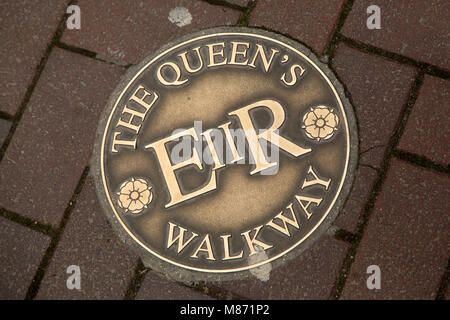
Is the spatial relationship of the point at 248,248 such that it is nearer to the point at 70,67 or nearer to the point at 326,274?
the point at 326,274

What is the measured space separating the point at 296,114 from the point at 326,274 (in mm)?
718

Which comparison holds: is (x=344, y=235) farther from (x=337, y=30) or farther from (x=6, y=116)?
(x=6, y=116)

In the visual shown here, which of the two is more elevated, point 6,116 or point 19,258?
point 6,116

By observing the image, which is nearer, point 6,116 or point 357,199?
point 357,199

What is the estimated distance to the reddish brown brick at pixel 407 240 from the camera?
1.67 meters

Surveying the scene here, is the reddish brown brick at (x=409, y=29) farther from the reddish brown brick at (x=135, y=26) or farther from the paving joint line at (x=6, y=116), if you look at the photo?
the paving joint line at (x=6, y=116)

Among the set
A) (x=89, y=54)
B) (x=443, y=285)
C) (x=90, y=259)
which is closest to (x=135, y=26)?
(x=89, y=54)

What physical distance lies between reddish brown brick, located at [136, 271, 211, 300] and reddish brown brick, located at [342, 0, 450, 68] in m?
1.37

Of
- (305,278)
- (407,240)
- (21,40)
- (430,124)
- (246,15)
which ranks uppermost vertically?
(246,15)

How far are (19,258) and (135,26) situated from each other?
120 cm

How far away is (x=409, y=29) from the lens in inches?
69.0

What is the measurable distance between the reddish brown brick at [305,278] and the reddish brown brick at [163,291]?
157mm

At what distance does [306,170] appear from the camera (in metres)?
1.70

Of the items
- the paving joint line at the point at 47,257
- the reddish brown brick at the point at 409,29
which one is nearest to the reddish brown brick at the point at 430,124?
the reddish brown brick at the point at 409,29
